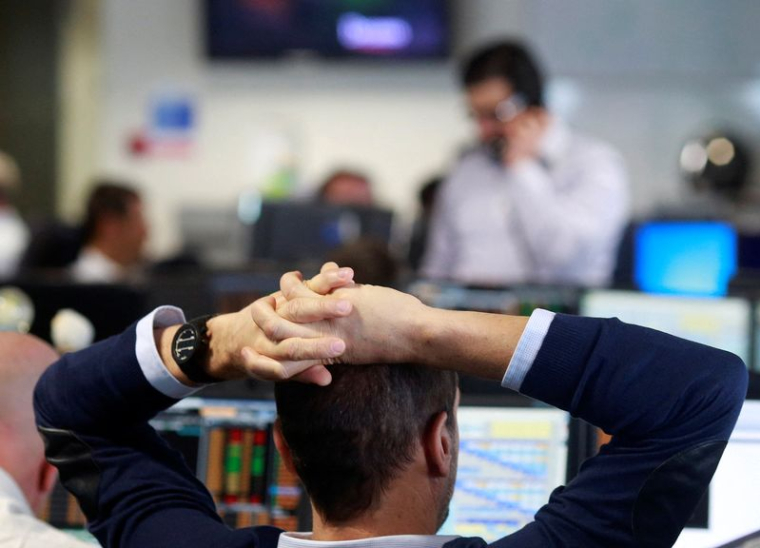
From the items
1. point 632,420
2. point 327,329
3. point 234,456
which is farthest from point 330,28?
point 632,420

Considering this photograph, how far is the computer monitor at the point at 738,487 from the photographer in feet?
4.64

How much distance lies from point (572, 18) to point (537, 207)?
12.7 feet

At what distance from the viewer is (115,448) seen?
1.27 m

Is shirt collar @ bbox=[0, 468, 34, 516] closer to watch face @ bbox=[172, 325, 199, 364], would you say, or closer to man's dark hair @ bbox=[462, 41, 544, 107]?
watch face @ bbox=[172, 325, 199, 364]

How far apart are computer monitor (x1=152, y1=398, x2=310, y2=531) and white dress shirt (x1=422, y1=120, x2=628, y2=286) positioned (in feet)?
5.39

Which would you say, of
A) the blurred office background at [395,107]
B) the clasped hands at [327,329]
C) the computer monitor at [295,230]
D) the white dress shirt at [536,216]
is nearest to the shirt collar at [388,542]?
the clasped hands at [327,329]

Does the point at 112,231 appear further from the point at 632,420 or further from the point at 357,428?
the point at 632,420

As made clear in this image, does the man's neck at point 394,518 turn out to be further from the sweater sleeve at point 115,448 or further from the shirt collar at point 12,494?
the shirt collar at point 12,494

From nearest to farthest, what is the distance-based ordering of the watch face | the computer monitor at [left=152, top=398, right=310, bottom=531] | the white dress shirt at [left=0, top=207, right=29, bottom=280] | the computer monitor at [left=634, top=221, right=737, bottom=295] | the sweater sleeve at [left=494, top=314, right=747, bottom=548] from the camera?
the sweater sleeve at [left=494, top=314, right=747, bottom=548]
the watch face
the computer monitor at [left=152, top=398, right=310, bottom=531]
the computer monitor at [left=634, top=221, right=737, bottom=295]
the white dress shirt at [left=0, top=207, right=29, bottom=280]

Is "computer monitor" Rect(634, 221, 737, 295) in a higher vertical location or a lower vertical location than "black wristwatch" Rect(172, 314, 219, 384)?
lower

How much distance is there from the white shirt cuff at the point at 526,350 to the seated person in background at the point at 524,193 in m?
2.18

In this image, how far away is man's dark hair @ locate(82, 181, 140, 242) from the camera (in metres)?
4.62

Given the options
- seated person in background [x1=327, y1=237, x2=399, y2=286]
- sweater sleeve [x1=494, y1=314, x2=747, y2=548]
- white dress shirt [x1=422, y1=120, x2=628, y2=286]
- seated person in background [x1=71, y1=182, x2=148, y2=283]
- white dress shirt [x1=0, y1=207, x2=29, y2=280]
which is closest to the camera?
sweater sleeve [x1=494, y1=314, x2=747, y2=548]

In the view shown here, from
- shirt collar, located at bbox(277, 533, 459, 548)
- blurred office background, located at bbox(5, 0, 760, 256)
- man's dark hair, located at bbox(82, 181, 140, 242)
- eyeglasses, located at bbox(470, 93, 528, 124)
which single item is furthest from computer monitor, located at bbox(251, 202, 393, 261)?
blurred office background, located at bbox(5, 0, 760, 256)
